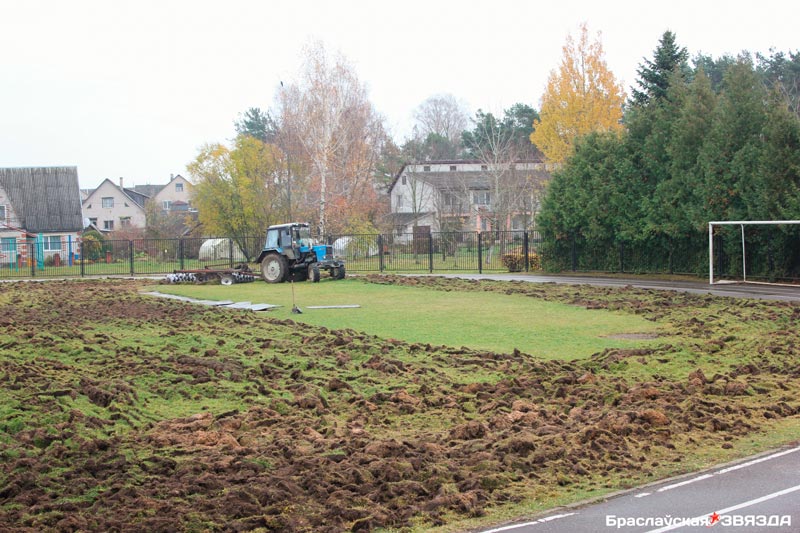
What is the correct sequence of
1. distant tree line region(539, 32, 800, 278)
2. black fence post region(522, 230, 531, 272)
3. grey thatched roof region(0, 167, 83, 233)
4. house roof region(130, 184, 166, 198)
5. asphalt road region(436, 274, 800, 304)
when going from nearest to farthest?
1. asphalt road region(436, 274, 800, 304)
2. distant tree line region(539, 32, 800, 278)
3. black fence post region(522, 230, 531, 272)
4. grey thatched roof region(0, 167, 83, 233)
5. house roof region(130, 184, 166, 198)

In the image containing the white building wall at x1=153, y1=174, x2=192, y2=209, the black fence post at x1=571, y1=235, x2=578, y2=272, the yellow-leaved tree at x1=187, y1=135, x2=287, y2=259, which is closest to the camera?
the black fence post at x1=571, y1=235, x2=578, y2=272

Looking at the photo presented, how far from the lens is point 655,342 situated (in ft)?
50.8

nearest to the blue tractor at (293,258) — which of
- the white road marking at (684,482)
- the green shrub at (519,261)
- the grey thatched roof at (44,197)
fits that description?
the green shrub at (519,261)

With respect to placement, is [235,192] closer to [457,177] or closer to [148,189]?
[457,177]

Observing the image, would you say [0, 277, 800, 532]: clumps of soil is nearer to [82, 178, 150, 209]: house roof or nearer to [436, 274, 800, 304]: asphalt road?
[436, 274, 800, 304]: asphalt road

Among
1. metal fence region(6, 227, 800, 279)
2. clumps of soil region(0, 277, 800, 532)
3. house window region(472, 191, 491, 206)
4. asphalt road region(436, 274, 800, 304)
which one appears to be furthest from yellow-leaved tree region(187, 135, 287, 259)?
clumps of soil region(0, 277, 800, 532)

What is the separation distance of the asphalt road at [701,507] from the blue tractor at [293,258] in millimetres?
27295

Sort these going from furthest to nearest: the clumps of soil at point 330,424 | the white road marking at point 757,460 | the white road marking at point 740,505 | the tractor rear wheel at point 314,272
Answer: the tractor rear wheel at point 314,272 < the white road marking at point 757,460 < the clumps of soil at point 330,424 < the white road marking at point 740,505

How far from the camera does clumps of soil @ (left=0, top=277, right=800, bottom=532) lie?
6922 millimetres

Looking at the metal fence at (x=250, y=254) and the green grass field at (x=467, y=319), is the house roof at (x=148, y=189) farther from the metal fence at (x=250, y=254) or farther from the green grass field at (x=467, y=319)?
the green grass field at (x=467, y=319)

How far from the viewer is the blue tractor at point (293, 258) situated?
112 ft

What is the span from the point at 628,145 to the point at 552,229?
5.54 meters

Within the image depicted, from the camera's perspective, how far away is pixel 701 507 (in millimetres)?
6609

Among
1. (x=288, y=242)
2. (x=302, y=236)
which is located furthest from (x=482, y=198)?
(x=288, y=242)
